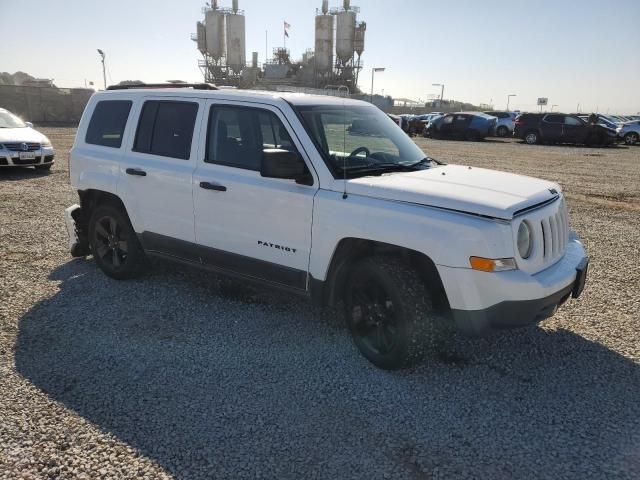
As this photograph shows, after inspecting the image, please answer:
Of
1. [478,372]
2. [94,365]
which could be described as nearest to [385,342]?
[478,372]

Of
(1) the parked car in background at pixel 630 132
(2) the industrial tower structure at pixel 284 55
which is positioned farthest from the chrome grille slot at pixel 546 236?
(2) the industrial tower structure at pixel 284 55

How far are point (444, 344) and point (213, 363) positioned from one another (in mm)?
1686

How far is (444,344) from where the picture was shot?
353 centimetres

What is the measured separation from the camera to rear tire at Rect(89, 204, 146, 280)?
518 cm

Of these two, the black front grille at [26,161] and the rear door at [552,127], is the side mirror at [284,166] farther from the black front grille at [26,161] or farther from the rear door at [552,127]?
the rear door at [552,127]

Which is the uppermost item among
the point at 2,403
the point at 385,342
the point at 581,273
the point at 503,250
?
the point at 503,250

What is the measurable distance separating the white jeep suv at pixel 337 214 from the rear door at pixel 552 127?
2601 cm

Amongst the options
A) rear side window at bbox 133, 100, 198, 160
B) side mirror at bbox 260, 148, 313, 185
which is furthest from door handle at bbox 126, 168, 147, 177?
side mirror at bbox 260, 148, 313, 185

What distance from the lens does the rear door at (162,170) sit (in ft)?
14.7

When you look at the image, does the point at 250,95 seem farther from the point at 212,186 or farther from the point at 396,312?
the point at 396,312

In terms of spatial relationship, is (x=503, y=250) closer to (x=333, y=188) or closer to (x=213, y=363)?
(x=333, y=188)

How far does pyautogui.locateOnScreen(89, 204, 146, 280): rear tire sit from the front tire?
2.57 metres

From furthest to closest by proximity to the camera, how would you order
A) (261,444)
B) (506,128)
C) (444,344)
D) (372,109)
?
1. (506,128)
2. (372,109)
3. (444,344)
4. (261,444)

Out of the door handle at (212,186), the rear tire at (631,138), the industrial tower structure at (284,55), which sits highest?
the industrial tower structure at (284,55)
